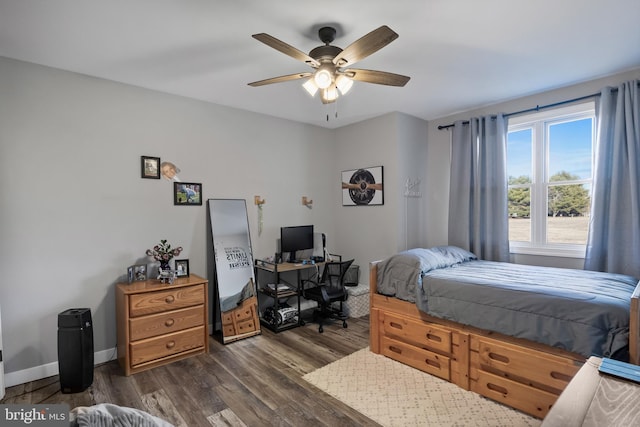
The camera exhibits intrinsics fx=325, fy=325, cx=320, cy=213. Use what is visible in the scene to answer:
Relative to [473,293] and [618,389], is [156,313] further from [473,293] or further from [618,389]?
[618,389]

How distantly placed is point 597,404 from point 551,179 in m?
2.92

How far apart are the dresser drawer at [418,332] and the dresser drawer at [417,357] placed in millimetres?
54

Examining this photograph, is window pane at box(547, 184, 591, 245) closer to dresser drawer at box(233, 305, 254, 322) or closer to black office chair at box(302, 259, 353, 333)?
black office chair at box(302, 259, 353, 333)

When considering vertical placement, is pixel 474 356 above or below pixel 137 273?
below

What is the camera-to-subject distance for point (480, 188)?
379 centimetres

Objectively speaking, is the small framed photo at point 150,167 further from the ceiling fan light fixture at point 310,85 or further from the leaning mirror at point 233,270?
the ceiling fan light fixture at point 310,85

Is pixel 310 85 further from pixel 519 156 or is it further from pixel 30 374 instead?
pixel 30 374

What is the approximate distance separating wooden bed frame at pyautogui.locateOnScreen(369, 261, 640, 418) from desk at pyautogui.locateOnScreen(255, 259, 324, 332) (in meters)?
1.05

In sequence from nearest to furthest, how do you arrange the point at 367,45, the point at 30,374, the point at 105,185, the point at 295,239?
1. the point at 367,45
2. the point at 30,374
3. the point at 105,185
4. the point at 295,239

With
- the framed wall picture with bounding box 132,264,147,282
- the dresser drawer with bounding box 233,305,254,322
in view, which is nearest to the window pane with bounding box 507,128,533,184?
the dresser drawer with bounding box 233,305,254,322

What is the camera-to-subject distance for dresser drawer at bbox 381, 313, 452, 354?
2674 mm

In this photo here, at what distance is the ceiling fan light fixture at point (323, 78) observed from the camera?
86.8 inches

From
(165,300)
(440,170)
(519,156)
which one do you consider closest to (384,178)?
(440,170)

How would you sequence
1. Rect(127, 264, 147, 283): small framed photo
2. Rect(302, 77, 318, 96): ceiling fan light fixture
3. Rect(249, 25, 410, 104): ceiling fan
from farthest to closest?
Rect(127, 264, 147, 283): small framed photo
Rect(302, 77, 318, 96): ceiling fan light fixture
Rect(249, 25, 410, 104): ceiling fan
